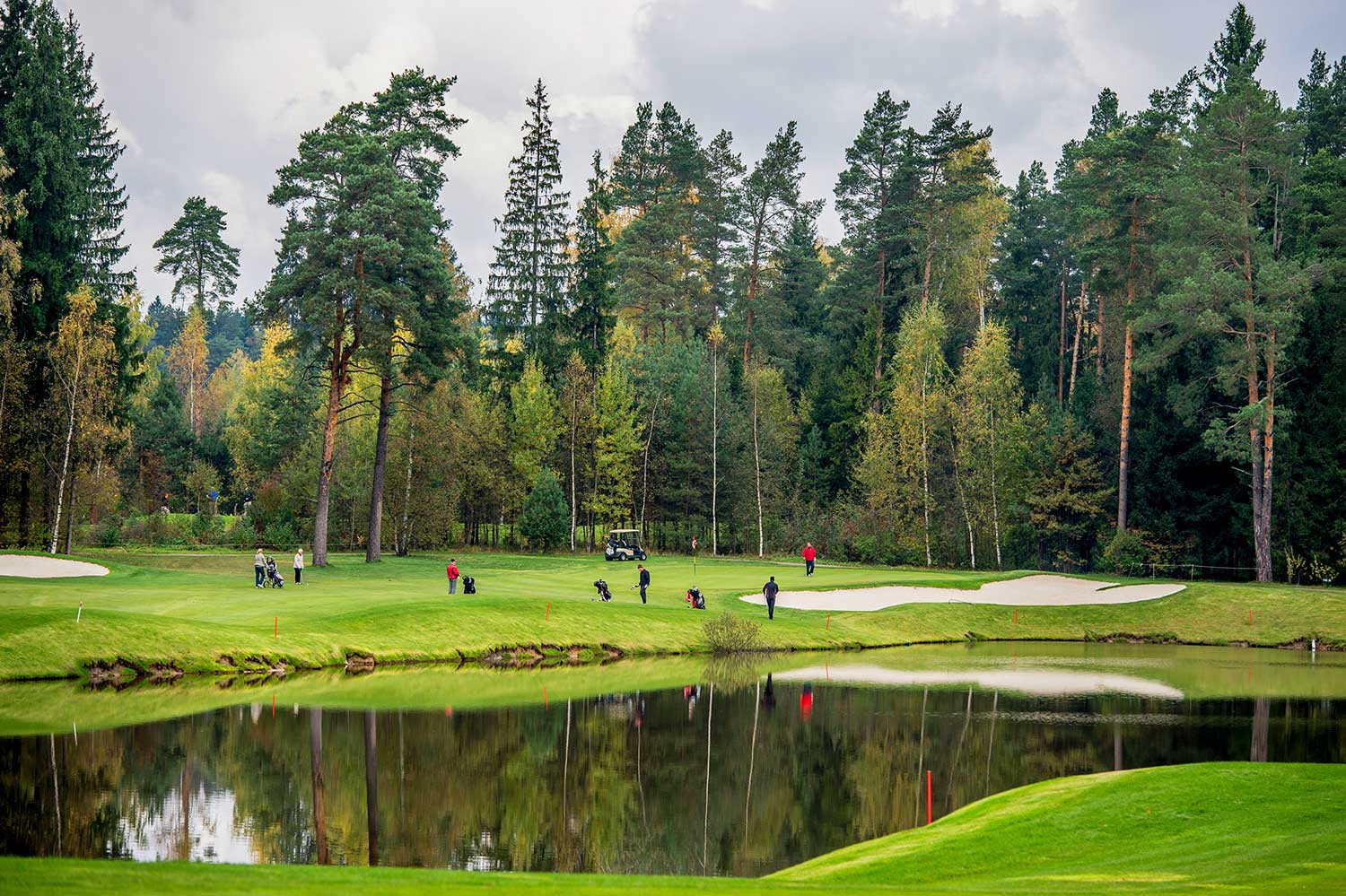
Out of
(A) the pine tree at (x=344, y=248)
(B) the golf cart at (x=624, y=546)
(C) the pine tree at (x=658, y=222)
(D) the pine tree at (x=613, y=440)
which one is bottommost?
(B) the golf cart at (x=624, y=546)

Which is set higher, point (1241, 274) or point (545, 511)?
point (1241, 274)

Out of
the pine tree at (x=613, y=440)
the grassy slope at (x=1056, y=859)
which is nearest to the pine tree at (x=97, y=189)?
the pine tree at (x=613, y=440)

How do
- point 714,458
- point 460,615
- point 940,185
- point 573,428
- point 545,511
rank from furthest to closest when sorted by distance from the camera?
point 940,185
point 714,458
point 573,428
point 545,511
point 460,615

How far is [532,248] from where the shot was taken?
261ft

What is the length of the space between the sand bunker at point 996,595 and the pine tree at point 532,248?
35.6 meters

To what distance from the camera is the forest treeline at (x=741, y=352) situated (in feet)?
171

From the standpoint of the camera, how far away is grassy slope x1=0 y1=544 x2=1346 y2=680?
96.3 ft

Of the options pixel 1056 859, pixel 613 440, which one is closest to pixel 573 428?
pixel 613 440

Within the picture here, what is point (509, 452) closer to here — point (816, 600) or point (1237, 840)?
point (816, 600)

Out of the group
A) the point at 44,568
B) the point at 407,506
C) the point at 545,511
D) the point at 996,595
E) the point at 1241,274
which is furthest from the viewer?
the point at 545,511

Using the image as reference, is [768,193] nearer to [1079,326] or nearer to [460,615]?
[1079,326]

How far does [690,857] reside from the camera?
16359 mm

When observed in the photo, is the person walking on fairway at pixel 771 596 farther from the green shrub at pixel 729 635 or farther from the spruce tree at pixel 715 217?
the spruce tree at pixel 715 217

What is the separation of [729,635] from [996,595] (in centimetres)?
1505
